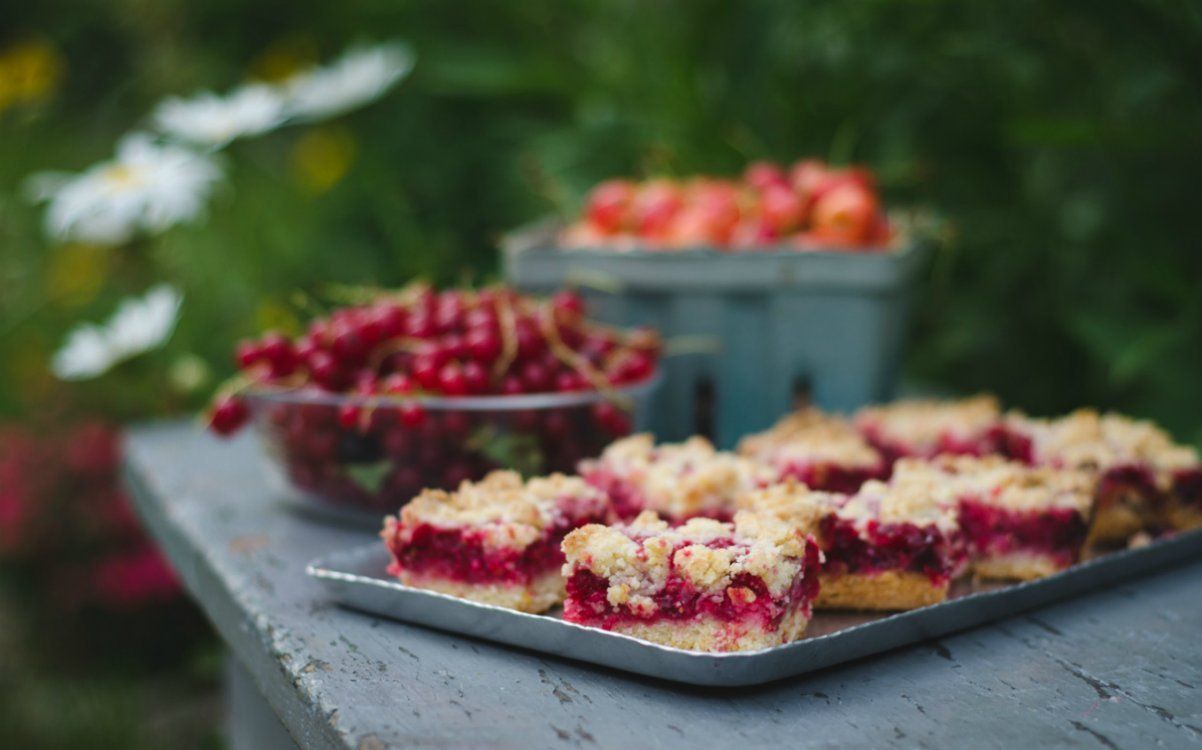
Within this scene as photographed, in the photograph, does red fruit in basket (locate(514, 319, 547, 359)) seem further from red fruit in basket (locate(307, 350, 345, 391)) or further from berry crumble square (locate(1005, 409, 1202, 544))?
berry crumble square (locate(1005, 409, 1202, 544))

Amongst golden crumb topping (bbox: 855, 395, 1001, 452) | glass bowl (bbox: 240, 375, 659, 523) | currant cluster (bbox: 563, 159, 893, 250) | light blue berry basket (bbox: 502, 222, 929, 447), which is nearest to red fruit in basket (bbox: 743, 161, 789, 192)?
currant cluster (bbox: 563, 159, 893, 250)

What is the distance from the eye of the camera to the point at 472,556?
835mm

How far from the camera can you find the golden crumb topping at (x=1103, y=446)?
102 centimetres

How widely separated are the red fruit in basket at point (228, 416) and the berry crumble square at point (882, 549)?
0.58 meters

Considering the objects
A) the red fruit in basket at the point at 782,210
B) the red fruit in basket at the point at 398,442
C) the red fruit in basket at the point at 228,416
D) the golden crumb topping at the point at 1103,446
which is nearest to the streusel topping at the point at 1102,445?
the golden crumb topping at the point at 1103,446

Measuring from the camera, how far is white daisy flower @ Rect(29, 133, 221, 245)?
1.99 meters

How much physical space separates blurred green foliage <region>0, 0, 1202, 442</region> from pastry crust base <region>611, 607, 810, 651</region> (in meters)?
0.70

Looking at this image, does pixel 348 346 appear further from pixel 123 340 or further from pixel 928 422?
pixel 123 340

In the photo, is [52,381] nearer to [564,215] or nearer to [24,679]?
[24,679]

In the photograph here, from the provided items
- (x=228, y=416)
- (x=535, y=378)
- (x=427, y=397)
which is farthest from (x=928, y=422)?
(x=228, y=416)

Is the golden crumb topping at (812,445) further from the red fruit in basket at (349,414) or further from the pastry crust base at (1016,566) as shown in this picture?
the red fruit in basket at (349,414)

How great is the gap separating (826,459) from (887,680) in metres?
0.31

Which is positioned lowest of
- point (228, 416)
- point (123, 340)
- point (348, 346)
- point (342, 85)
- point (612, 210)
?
point (123, 340)

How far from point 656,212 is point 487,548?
2.69ft
